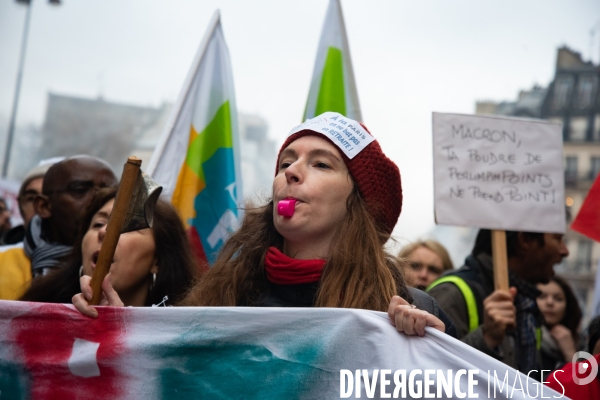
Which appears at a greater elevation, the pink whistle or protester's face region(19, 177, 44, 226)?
protester's face region(19, 177, 44, 226)

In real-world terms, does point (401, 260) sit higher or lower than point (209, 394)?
higher

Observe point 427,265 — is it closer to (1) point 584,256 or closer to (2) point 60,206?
(2) point 60,206

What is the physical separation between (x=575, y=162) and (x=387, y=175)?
42.9 meters

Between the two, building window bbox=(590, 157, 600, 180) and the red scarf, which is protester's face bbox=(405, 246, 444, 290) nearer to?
the red scarf

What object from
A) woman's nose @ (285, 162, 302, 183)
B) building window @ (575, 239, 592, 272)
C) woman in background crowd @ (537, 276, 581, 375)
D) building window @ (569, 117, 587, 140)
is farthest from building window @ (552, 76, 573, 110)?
woman's nose @ (285, 162, 302, 183)

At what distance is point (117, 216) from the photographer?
6.72 ft

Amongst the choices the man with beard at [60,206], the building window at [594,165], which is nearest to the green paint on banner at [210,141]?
the man with beard at [60,206]

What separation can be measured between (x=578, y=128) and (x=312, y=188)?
44132 mm

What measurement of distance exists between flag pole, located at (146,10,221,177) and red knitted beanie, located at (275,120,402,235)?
140 cm

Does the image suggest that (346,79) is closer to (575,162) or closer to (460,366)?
(460,366)

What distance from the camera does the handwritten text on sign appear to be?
3.56 metres

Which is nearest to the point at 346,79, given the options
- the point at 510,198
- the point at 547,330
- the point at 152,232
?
the point at 510,198

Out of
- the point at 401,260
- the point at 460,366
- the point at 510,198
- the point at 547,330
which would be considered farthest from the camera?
the point at 547,330

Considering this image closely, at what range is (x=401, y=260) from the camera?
2.41 m
